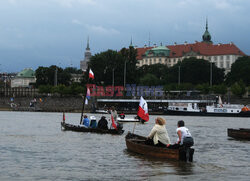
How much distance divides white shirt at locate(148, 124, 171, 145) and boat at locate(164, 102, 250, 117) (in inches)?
3339

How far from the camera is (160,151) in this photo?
25172 millimetres

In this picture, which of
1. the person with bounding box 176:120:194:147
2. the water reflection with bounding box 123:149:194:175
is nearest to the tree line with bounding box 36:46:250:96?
the water reflection with bounding box 123:149:194:175

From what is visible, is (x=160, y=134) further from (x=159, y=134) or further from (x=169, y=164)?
(x=169, y=164)

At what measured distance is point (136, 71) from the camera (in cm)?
17625

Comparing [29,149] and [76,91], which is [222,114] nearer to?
[76,91]

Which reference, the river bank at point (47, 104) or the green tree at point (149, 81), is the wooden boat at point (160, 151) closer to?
the river bank at point (47, 104)

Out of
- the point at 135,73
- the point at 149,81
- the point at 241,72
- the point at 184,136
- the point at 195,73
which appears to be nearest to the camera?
the point at 184,136

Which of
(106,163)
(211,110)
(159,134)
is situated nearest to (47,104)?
(211,110)

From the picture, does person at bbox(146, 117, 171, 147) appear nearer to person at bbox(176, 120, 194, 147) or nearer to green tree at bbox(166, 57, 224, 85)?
person at bbox(176, 120, 194, 147)

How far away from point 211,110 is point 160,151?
295 feet

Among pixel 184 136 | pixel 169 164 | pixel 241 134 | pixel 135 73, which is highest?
pixel 135 73

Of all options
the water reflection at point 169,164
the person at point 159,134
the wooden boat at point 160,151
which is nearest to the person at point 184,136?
the wooden boat at point 160,151

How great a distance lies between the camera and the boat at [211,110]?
10950 centimetres

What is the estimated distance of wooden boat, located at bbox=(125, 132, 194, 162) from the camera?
946 inches
